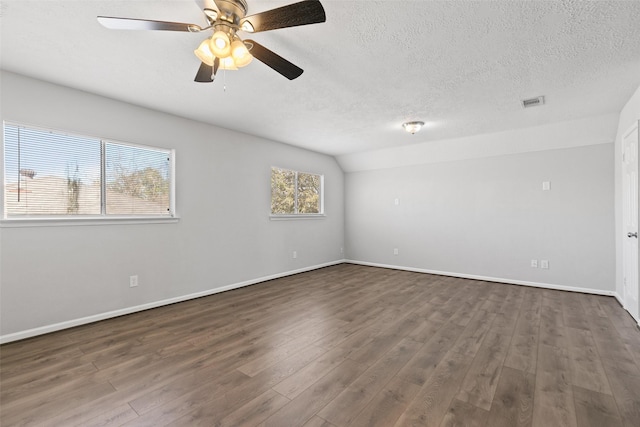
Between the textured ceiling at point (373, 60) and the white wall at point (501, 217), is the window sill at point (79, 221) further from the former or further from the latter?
the white wall at point (501, 217)

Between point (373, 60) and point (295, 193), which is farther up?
point (373, 60)

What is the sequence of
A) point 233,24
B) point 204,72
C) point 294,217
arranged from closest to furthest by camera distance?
point 233,24
point 204,72
point 294,217

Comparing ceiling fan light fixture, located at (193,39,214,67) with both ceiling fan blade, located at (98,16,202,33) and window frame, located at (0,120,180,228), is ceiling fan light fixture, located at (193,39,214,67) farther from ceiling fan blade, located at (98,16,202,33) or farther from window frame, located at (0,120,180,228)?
window frame, located at (0,120,180,228)

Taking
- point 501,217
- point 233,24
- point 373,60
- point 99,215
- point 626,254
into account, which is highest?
point 373,60

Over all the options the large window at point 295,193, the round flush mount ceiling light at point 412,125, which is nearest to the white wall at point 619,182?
the round flush mount ceiling light at point 412,125

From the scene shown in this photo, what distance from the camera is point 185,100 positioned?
10.6 ft

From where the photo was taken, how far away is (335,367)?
2143 mm

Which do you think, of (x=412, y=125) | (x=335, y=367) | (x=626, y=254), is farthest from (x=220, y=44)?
(x=626, y=254)

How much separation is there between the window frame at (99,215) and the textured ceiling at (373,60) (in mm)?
486

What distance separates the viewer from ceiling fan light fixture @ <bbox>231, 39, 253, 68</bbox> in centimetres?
175

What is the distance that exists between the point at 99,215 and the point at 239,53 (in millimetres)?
2535

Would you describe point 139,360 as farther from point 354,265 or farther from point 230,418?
point 354,265

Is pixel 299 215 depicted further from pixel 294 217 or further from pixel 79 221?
pixel 79 221

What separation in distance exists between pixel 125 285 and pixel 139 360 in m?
1.32
